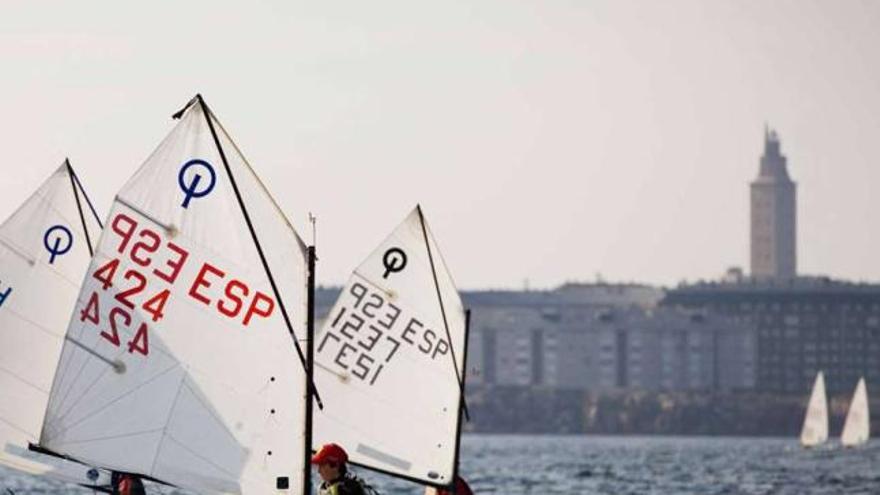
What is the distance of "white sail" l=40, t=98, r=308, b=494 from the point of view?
3409 centimetres

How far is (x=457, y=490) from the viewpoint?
148 feet

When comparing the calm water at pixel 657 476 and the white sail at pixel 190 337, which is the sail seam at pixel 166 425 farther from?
the calm water at pixel 657 476

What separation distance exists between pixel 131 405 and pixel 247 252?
7.97 ft

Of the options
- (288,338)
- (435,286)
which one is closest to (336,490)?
(288,338)

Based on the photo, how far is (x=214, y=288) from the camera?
34.4m

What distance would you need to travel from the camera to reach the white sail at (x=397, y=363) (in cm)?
4762

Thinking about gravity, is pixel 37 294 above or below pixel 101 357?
above

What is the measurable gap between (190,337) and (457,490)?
37.9 ft

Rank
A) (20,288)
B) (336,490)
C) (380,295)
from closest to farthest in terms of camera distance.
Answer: (336,490)
(20,288)
(380,295)

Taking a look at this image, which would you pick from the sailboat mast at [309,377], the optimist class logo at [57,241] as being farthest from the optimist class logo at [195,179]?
the optimist class logo at [57,241]

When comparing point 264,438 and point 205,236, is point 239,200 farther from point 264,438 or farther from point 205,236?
point 264,438

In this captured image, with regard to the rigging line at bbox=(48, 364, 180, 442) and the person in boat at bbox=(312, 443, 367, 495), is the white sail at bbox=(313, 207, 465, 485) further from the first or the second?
the person in boat at bbox=(312, 443, 367, 495)

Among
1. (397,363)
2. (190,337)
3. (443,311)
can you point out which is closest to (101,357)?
(190,337)

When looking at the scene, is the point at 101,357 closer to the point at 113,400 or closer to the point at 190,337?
the point at 113,400
